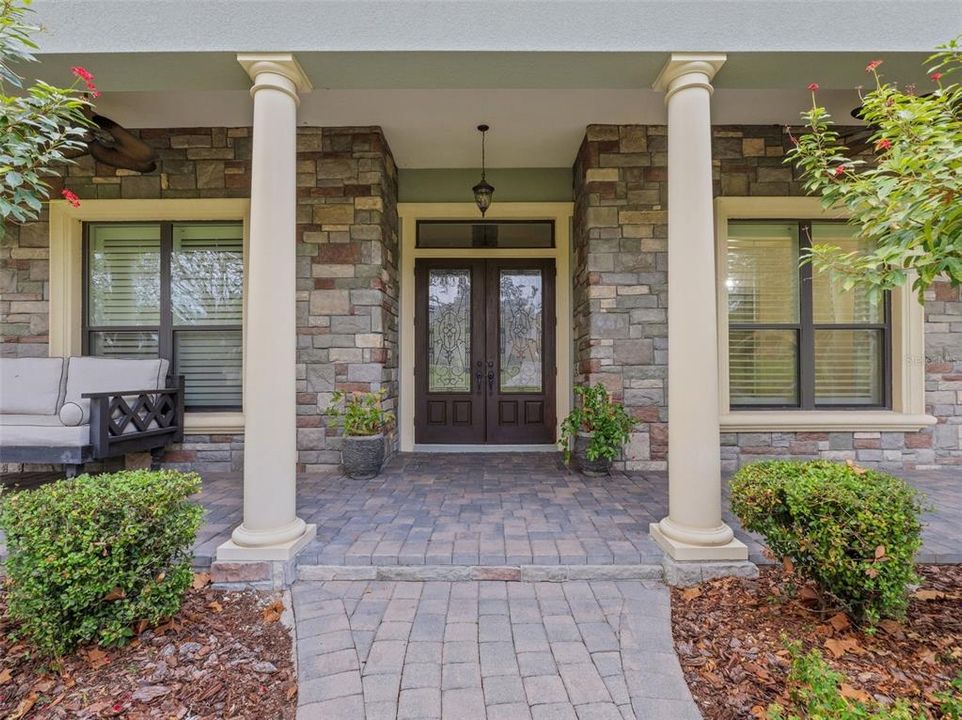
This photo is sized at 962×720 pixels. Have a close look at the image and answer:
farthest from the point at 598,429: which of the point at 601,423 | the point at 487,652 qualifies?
the point at 487,652

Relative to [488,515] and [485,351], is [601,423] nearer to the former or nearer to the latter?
[488,515]

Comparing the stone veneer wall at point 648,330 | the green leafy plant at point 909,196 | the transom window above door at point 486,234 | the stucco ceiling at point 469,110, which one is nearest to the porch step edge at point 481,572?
the green leafy plant at point 909,196

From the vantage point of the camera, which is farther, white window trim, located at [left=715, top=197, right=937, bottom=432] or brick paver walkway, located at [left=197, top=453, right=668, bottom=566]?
white window trim, located at [left=715, top=197, right=937, bottom=432]

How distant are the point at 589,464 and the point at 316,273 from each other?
2.88m

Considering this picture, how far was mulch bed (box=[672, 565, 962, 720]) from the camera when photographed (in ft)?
5.22

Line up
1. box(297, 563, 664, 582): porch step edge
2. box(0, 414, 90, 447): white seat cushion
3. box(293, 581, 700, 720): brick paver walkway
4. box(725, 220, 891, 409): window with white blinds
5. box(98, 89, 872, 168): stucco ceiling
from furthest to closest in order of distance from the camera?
1. box(725, 220, 891, 409): window with white blinds
2. box(98, 89, 872, 168): stucco ceiling
3. box(0, 414, 90, 447): white seat cushion
4. box(297, 563, 664, 582): porch step edge
5. box(293, 581, 700, 720): brick paver walkway

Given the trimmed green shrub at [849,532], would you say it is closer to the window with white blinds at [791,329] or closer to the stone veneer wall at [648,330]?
the stone veneer wall at [648,330]

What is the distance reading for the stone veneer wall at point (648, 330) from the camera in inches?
160

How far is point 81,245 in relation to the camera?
4219mm

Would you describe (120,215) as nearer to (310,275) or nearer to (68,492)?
(310,275)

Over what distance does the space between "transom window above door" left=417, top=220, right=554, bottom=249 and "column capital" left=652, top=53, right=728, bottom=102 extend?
2536 millimetres

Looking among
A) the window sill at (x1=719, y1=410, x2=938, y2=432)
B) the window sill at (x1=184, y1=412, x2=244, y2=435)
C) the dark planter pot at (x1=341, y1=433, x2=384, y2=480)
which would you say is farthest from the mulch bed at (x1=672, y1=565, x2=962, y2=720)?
the window sill at (x1=184, y1=412, x2=244, y2=435)

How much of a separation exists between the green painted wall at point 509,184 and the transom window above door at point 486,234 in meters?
0.27

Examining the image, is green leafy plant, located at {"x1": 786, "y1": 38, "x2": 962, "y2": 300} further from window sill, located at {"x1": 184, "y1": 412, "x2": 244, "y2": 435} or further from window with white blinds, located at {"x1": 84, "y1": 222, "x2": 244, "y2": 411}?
window with white blinds, located at {"x1": 84, "y1": 222, "x2": 244, "y2": 411}
